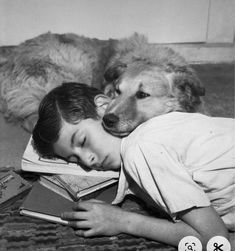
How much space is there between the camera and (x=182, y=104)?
2.26m

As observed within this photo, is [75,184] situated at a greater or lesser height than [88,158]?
lesser

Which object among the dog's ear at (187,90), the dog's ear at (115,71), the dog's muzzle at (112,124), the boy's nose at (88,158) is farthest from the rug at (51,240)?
the dog's ear at (115,71)

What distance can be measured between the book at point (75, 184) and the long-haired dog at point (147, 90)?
0.81ft

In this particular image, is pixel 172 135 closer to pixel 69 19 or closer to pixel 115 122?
pixel 115 122

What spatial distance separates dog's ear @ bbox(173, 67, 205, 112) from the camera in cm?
228

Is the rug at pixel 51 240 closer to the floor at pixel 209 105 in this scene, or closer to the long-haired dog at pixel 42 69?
the floor at pixel 209 105

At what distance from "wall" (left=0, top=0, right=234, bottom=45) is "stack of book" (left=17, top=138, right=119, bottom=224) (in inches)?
70.6

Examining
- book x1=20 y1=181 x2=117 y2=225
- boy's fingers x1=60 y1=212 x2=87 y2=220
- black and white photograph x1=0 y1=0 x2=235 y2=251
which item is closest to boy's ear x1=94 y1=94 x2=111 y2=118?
black and white photograph x1=0 y1=0 x2=235 y2=251

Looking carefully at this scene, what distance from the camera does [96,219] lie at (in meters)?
1.68

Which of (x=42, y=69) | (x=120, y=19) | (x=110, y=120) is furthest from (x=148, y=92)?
(x=120, y=19)

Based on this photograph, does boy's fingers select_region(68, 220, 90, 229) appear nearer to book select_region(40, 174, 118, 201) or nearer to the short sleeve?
book select_region(40, 174, 118, 201)

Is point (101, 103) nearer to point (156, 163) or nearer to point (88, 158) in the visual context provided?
point (88, 158)

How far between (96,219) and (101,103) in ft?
1.99

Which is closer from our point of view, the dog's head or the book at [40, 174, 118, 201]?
the book at [40, 174, 118, 201]
